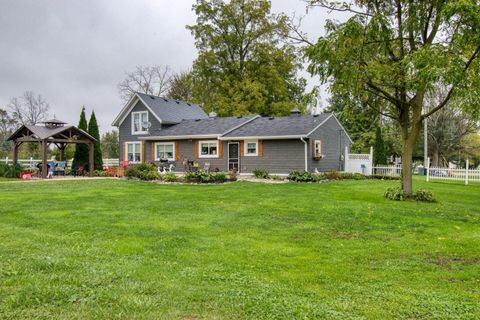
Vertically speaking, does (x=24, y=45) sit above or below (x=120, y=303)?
above

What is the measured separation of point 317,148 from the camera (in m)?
20.9

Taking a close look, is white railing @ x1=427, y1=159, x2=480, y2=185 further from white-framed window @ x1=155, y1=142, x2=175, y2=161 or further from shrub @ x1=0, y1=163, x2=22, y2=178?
shrub @ x1=0, y1=163, x2=22, y2=178

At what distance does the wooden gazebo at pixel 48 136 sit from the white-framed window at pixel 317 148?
12202 mm

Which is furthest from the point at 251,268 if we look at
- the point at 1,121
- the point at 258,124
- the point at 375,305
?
the point at 1,121

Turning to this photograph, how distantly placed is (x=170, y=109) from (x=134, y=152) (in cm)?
401

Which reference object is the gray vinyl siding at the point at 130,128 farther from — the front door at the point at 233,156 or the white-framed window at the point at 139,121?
the front door at the point at 233,156

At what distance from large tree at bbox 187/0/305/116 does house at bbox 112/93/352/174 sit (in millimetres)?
7399

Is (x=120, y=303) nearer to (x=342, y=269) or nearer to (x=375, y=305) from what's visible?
(x=375, y=305)

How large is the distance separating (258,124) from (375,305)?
19.9 meters

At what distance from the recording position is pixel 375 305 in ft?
11.0

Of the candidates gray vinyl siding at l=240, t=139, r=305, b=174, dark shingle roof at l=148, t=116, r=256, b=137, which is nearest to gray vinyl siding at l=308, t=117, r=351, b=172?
gray vinyl siding at l=240, t=139, r=305, b=174

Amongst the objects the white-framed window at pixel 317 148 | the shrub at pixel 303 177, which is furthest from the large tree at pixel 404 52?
the white-framed window at pixel 317 148

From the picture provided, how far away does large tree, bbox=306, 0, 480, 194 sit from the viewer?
29.3 ft

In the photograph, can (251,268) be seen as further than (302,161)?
No
